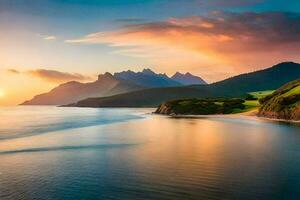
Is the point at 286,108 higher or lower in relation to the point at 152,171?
higher

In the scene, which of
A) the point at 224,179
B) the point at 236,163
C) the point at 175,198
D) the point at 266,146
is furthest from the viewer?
the point at 266,146

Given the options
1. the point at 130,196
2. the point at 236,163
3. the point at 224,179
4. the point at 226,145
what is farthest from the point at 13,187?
the point at 226,145

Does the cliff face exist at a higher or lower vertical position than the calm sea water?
higher

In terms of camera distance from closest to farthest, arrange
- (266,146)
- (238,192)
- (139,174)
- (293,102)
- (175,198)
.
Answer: (175,198) < (238,192) < (139,174) < (266,146) < (293,102)

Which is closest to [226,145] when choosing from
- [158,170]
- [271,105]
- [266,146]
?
[266,146]

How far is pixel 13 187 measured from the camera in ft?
132

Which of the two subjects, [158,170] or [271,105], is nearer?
[158,170]

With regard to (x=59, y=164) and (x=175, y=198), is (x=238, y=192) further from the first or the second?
(x=59, y=164)

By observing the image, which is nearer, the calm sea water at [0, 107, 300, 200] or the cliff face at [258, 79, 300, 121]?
the calm sea water at [0, 107, 300, 200]

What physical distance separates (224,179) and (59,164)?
77.4 feet

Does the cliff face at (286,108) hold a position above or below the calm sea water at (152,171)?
above

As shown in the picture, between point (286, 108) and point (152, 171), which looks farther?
point (286, 108)

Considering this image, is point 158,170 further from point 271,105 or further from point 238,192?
point 271,105

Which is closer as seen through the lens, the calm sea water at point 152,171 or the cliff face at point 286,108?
the calm sea water at point 152,171
